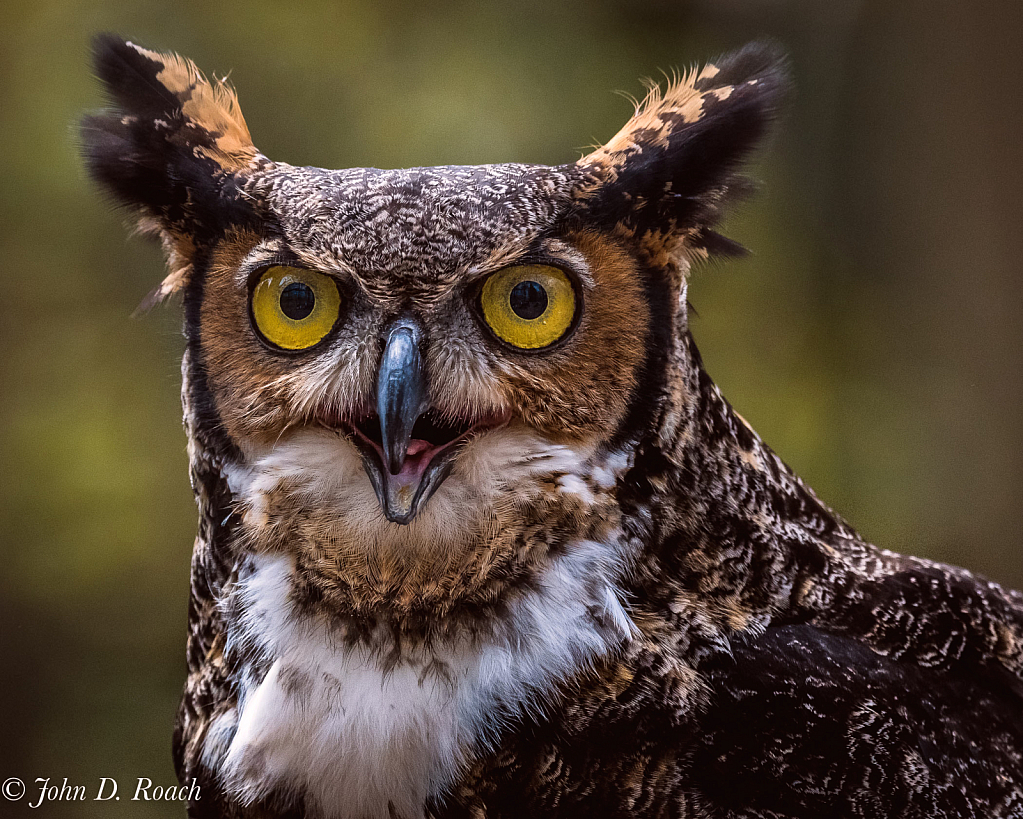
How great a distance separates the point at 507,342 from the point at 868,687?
626 millimetres

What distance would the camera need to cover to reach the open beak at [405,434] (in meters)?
1.01

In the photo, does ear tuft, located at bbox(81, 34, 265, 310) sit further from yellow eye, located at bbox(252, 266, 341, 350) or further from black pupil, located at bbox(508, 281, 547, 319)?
black pupil, located at bbox(508, 281, 547, 319)

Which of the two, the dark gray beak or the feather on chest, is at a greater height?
the dark gray beak

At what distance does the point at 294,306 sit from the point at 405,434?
22cm

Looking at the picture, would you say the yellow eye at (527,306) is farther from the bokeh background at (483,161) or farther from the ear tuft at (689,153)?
the bokeh background at (483,161)

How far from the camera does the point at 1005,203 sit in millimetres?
2725

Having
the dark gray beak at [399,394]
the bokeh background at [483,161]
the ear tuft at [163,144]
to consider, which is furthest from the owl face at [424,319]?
the bokeh background at [483,161]

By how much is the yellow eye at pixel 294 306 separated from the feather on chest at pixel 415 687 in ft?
0.99

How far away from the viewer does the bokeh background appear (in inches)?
109

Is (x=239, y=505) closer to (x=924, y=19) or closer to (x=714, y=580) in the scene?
(x=714, y=580)

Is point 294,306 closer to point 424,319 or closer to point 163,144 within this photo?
point 424,319

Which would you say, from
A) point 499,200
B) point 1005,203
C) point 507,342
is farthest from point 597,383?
point 1005,203
